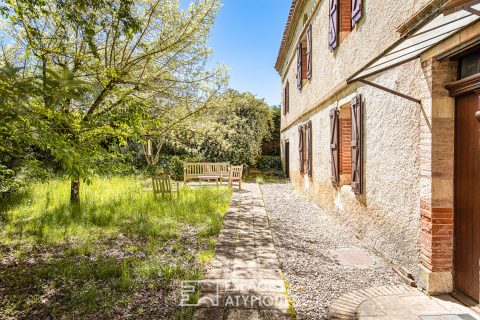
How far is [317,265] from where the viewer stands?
13.2 feet

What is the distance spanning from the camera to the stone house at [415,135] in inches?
110

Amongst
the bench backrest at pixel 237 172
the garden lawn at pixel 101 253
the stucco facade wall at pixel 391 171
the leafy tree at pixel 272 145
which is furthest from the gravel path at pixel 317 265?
the leafy tree at pixel 272 145

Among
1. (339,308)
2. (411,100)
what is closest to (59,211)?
(339,308)

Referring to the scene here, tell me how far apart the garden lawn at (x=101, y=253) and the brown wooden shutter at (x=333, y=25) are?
453cm

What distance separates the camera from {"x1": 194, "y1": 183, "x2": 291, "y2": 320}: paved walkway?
282 cm

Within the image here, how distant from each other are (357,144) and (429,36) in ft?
7.96

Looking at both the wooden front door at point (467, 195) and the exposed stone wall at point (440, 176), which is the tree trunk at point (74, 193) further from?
the wooden front door at point (467, 195)

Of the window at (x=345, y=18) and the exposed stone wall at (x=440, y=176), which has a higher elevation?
the window at (x=345, y=18)

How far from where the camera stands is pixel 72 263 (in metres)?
4.09

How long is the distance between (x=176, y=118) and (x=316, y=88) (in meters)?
4.19

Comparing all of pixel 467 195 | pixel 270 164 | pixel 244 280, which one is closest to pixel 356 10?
pixel 467 195

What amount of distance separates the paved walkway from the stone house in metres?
1.62

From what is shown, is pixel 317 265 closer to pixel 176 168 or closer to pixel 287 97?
pixel 287 97

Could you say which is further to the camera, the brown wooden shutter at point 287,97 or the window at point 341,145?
the brown wooden shutter at point 287,97
